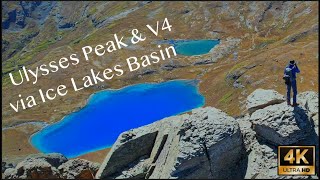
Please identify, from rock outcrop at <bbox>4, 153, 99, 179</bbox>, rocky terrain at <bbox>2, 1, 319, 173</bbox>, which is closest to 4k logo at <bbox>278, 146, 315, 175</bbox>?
rock outcrop at <bbox>4, 153, 99, 179</bbox>

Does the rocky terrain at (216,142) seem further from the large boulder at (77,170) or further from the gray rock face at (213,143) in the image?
the large boulder at (77,170)

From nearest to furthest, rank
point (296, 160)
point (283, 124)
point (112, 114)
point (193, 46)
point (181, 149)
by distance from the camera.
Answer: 1. point (296, 160)
2. point (283, 124)
3. point (181, 149)
4. point (112, 114)
5. point (193, 46)

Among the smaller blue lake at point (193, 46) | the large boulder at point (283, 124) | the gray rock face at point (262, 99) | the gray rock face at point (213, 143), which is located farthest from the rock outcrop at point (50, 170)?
the smaller blue lake at point (193, 46)

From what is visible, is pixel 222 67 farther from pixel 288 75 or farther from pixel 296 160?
pixel 296 160

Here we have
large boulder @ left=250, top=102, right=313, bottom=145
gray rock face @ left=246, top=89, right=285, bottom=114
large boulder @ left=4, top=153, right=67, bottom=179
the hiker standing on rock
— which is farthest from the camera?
large boulder @ left=4, top=153, right=67, bottom=179

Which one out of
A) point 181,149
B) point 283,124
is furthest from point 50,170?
point 283,124

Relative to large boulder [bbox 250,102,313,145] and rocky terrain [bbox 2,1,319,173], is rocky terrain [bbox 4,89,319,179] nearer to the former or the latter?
large boulder [bbox 250,102,313,145]
